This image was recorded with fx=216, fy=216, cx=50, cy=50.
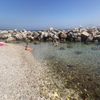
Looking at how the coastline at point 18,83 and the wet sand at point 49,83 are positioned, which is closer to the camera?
the coastline at point 18,83

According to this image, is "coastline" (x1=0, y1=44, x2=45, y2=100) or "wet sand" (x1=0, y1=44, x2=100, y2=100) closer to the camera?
"coastline" (x1=0, y1=44, x2=45, y2=100)

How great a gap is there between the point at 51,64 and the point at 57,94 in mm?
10741

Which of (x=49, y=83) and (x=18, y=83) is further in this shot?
(x=49, y=83)

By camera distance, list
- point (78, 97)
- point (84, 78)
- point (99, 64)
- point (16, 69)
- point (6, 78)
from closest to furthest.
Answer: point (78, 97) < point (6, 78) < point (84, 78) < point (16, 69) < point (99, 64)

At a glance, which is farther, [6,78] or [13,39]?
[13,39]

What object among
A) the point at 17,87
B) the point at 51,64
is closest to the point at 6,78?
the point at 17,87

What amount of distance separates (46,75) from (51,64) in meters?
5.60

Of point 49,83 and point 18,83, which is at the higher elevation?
point 18,83

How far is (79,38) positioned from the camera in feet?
181

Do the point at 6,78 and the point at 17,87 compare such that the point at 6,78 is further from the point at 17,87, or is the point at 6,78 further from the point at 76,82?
the point at 76,82

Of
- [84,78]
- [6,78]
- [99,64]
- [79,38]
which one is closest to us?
[6,78]

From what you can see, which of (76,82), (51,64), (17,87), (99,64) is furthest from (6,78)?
A: (99,64)

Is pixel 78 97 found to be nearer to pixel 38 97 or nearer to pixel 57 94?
pixel 57 94

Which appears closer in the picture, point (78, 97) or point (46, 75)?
point (78, 97)
